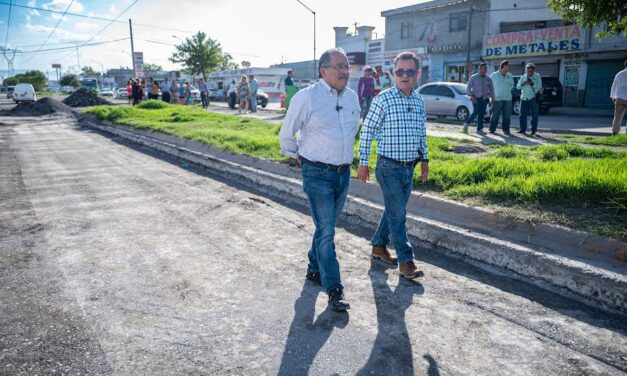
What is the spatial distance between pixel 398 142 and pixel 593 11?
6025 millimetres

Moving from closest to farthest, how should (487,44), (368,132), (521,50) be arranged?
(368,132) → (521,50) → (487,44)

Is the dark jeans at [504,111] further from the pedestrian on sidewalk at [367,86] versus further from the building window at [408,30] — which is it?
the building window at [408,30]

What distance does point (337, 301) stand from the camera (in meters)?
3.22

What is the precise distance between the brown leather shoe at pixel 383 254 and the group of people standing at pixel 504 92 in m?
8.73

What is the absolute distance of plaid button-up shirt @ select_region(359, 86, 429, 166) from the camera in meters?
3.75

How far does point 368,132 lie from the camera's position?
12.6 feet

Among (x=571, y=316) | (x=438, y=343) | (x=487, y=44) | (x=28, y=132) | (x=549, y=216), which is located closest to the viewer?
(x=438, y=343)

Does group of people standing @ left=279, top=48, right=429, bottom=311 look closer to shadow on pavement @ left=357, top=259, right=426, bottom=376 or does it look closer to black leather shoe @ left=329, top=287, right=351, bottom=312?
black leather shoe @ left=329, top=287, right=351, bottom=312

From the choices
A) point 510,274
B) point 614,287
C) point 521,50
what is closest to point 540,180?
point 510,274

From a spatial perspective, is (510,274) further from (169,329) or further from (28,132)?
(28,132)

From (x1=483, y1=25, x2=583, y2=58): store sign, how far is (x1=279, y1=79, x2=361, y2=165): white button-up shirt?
2873 centimetres

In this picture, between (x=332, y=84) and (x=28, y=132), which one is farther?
(x=28, y=132)

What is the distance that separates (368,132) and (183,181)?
197 inches

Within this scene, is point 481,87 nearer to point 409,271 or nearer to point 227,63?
point 409,271
